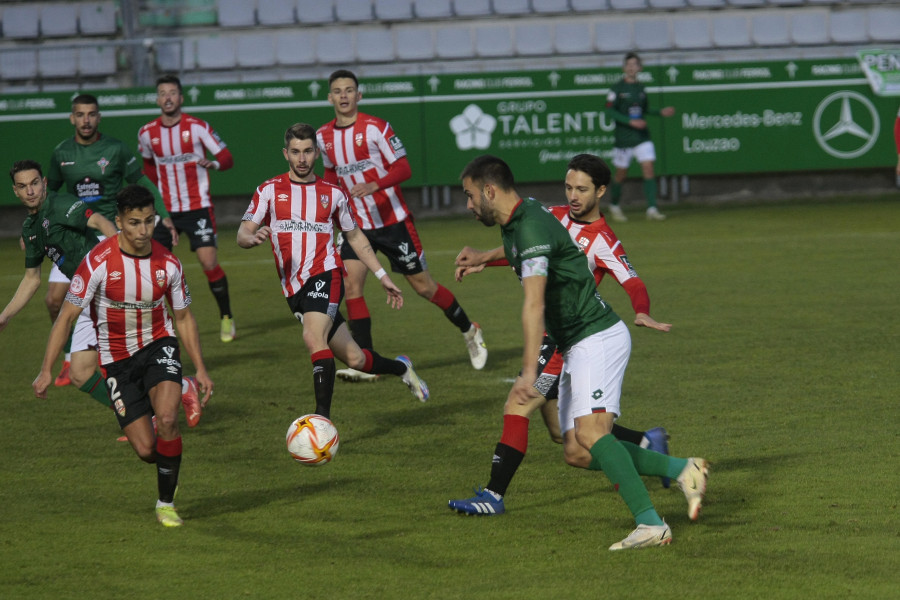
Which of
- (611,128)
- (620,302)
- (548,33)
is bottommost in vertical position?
(620,302)

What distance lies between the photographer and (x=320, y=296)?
7398 millimetres

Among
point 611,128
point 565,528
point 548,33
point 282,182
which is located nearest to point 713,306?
point 282,182

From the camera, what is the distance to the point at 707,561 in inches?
193

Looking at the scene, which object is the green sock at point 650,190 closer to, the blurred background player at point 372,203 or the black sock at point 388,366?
the blurred background player at point 372,203

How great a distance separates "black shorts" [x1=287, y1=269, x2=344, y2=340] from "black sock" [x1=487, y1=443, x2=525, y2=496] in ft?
6.79

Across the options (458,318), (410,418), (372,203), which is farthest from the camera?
(372,203)

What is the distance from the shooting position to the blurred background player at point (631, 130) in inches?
738

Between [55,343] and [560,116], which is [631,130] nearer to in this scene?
[560,116]

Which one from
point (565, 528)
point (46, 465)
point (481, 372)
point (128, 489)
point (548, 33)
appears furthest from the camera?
point (548, 33)

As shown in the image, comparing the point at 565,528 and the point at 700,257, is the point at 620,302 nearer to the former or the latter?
the point at 700,257

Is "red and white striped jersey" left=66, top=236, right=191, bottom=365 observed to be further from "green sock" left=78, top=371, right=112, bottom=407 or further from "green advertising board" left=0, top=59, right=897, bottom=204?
"green advertising board" left=0, top=59, right=897, bottom=204

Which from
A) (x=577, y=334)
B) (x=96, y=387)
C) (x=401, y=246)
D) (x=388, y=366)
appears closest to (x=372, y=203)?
(x=401, y=246)

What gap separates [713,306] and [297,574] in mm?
7331

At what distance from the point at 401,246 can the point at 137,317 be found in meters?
3.80
